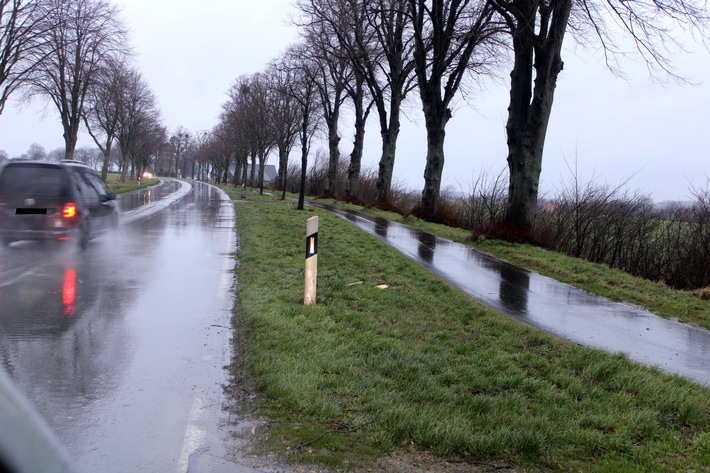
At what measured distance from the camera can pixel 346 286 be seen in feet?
28.3

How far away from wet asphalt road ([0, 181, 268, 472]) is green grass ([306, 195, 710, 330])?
6612 millimetres

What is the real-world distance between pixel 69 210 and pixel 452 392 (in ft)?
32.3

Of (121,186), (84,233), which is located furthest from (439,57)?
(121,186)

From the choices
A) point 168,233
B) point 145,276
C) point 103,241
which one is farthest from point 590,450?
point 168,233

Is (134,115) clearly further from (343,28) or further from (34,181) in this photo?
(34,181)

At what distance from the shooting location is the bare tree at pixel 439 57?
20875 millimetres

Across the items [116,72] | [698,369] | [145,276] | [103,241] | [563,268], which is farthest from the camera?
[116,72]

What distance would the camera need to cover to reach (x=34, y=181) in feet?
36.8

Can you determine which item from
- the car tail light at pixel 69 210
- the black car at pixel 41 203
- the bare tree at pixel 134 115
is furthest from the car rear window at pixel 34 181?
the bare tree at pixel 134 115

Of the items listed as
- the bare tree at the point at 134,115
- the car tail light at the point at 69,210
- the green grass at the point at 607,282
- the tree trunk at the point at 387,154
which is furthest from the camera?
the bare tree at the point at 134,115

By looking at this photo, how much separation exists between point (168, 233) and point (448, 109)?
1364 centimetres

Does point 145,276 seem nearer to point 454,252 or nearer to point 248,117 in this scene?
point 454,252

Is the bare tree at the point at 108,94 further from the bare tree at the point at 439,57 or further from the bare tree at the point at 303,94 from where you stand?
the bare tree at the point at 439,57

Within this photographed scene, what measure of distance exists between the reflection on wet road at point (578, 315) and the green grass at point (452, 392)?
75cm
